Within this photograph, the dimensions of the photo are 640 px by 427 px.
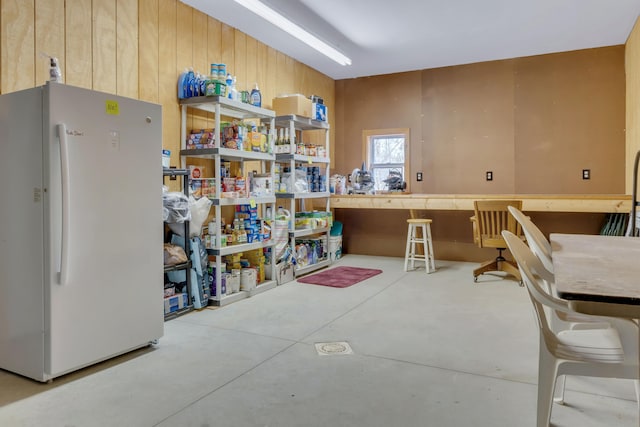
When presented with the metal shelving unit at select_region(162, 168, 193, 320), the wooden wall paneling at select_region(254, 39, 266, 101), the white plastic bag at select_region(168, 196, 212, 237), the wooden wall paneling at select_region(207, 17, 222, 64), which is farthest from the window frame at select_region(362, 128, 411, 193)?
the metal shelving unit at select_region(162, 168, 193, 320)

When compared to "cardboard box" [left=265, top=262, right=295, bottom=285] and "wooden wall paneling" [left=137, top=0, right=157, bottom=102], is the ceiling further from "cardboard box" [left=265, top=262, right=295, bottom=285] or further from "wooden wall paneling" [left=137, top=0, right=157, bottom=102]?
"cardboard box" [left=265, top=262, right=295, bottom=285]

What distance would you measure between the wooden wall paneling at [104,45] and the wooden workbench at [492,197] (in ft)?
11.3

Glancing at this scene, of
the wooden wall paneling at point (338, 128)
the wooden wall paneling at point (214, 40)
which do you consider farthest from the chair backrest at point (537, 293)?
the wooden wall paneling at point (338, 128)

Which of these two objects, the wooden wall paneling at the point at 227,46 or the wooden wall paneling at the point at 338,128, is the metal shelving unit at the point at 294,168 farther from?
the wooden wall paneling at the point at 338,128

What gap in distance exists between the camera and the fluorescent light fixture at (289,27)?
12.8ft

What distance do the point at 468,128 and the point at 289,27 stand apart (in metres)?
3.14

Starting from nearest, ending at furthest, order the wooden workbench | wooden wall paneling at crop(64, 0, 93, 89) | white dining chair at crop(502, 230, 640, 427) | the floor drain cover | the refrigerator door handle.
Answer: white dining chair at crop(502, 230, 640, 427) → the refrigerator door handle → the floor drain cover → wooden wall paneling at crop(64, 0, 93, 89) → the wooden workbench

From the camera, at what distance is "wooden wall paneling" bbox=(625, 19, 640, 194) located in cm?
484

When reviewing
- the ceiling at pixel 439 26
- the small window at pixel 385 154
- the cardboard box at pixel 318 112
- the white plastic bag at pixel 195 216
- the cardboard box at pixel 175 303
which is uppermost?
the ceiling at pixel 439 26

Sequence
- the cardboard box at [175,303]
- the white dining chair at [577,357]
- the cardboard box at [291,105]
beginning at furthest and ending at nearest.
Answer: the cardboard box at [291,105] < the cardboard box at [175,303] < the white dining chair at [577,357]

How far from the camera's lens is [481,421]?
81.3 inches

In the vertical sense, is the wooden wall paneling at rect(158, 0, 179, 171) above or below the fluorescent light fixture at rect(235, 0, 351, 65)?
below

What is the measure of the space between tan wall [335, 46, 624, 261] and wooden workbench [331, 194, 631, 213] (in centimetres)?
73

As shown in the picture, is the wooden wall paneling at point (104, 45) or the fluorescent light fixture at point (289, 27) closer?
the wooden wall paneling at point (104, 45)
